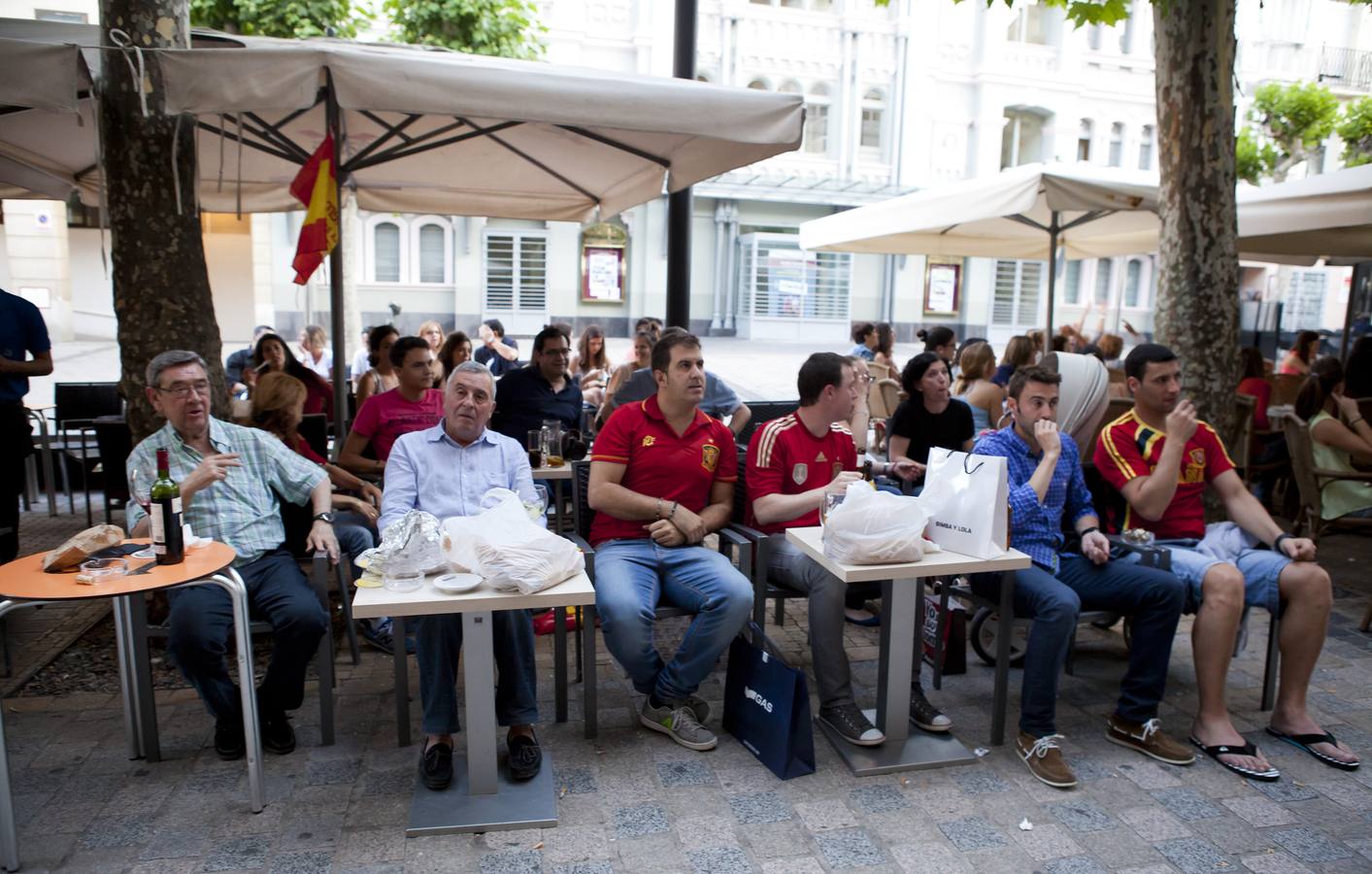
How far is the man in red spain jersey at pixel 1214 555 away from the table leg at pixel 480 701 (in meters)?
2.54

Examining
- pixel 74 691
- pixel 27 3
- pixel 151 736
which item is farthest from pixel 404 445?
pixel 27 3

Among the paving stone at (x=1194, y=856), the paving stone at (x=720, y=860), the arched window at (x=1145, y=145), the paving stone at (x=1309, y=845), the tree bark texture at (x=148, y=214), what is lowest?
the paving stone at (x=720, y=860)

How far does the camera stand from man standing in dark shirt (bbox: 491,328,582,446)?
5.27 meters

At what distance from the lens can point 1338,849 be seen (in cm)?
272

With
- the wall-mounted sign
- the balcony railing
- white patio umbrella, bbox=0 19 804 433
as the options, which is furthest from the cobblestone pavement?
the balcony railing

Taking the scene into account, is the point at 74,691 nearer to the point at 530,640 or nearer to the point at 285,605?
the point at 285,605

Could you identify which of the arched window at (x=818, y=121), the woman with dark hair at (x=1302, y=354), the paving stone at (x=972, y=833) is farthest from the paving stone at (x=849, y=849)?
the arched window at (x=818, y=121)

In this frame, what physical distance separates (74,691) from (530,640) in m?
2.02

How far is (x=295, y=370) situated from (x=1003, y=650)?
180 inches

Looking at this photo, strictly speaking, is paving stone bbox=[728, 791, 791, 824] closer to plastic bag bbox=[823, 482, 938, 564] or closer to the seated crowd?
the seated crowd

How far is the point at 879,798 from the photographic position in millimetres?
2955

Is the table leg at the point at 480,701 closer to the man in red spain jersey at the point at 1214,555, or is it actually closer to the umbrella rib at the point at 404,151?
the man in red spain jersey at the point at 1214,555

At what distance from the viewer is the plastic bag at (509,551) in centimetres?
260

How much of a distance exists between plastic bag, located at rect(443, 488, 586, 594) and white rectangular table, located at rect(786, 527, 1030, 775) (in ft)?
3.00
